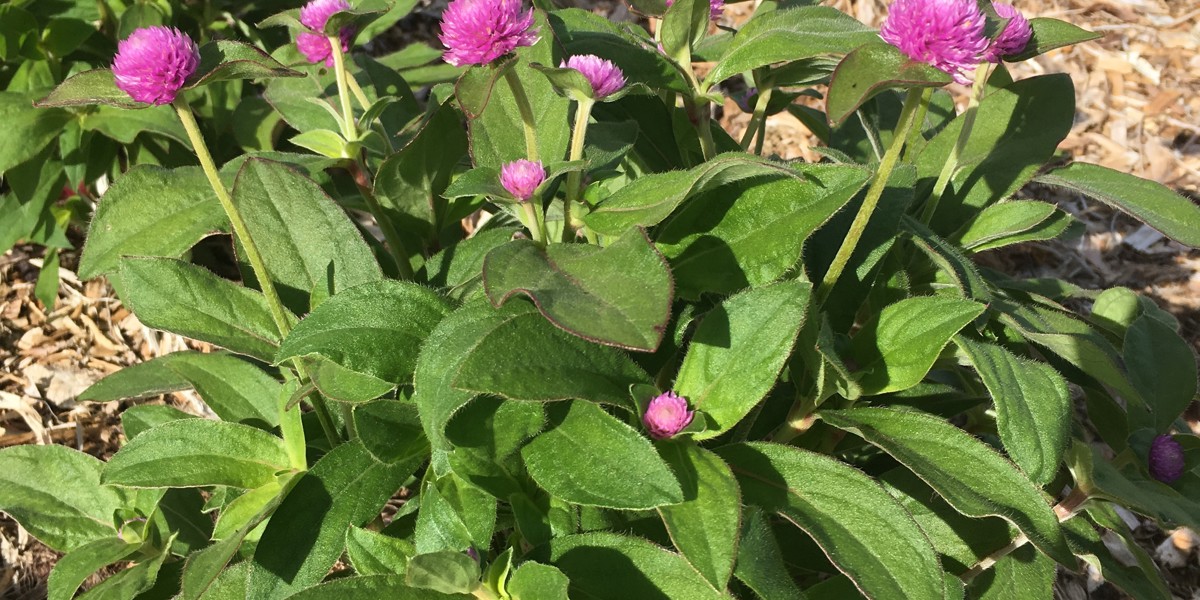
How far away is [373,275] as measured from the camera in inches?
60.7

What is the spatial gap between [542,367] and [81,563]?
79 cm

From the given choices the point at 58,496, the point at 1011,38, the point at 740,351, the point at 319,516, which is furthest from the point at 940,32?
the point at 58,496

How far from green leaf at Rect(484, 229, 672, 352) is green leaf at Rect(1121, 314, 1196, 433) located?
2.89 ft

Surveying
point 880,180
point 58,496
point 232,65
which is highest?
point 232,65

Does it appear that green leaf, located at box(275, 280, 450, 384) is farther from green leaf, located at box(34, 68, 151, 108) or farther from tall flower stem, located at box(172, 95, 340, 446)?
green leaf, located at box(34, 68, 151, 108)

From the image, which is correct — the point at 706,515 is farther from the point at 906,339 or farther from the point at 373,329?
the point at 373,329

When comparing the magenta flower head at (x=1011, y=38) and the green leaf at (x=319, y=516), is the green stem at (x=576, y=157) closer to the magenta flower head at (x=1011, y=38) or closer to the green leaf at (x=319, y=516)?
the green leaf at (x=319, y=516)

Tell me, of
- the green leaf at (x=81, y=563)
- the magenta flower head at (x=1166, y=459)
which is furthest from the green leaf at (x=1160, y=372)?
the green leaf at (x=81, y=563)

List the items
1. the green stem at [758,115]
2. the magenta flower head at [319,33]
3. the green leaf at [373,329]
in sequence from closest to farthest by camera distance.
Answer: the green leaf at [373,329] < the magenta flower head at [319,33] < the green stem at [758,115]

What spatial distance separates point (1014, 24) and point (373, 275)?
964 mm

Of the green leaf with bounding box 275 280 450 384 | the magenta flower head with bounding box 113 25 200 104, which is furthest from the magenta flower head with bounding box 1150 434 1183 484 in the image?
the magenta flower head with bounding box 113 25 200 104

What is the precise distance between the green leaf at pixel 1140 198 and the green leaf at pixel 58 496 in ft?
5.35

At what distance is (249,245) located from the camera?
1.32 meters

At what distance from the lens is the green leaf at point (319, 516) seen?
1286 mm
